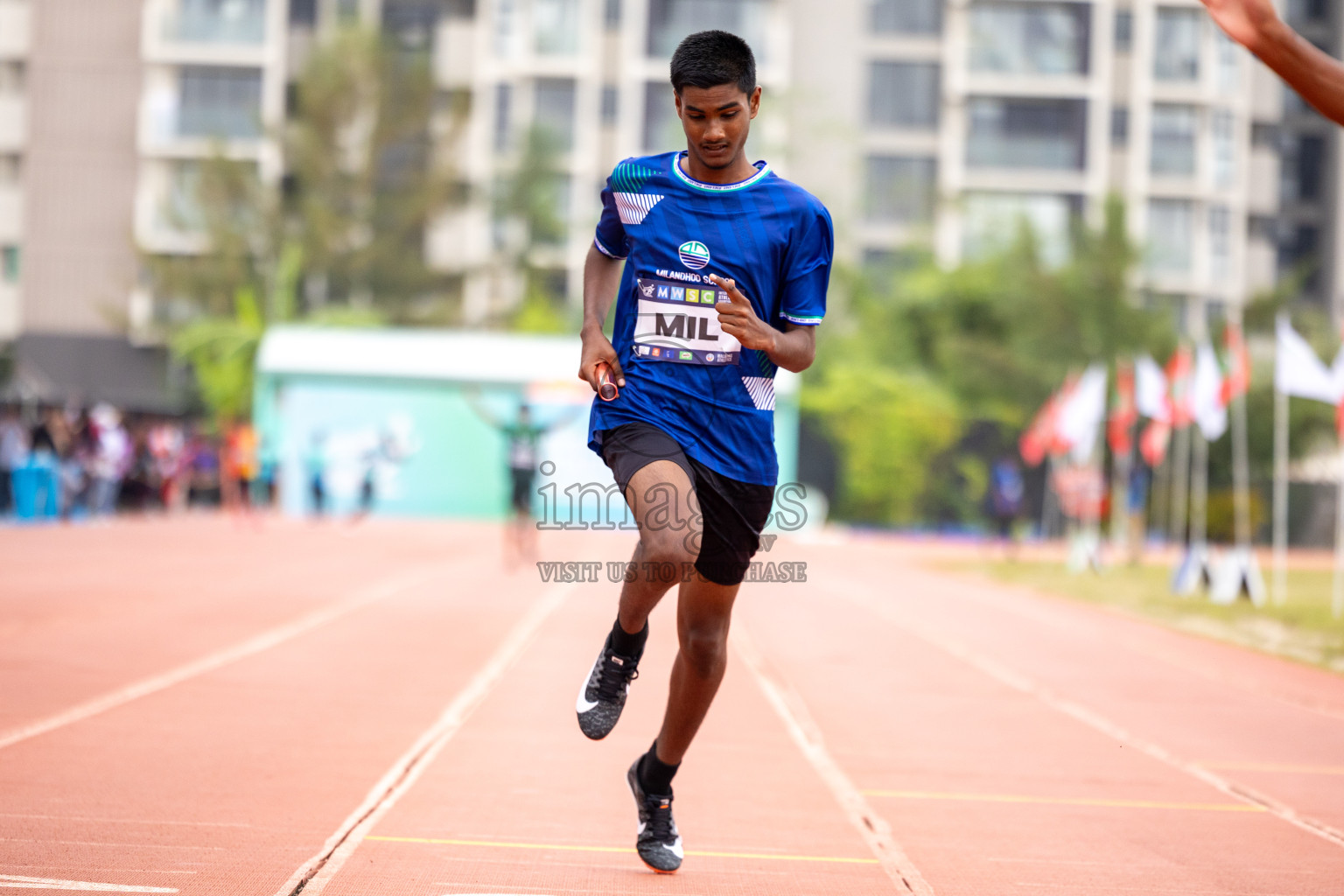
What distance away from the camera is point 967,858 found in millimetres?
4645

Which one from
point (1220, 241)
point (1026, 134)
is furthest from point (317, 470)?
point (1220, 241)

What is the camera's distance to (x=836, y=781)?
593 centimetres

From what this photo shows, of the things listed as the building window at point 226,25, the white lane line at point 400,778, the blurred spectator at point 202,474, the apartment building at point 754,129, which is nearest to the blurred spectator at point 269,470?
the blurred spectator at point 202,474

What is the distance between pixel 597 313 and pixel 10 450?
21590mm

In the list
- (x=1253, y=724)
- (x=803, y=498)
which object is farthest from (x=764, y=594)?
(x=803, y=498)

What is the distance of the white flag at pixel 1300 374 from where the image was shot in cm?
1538

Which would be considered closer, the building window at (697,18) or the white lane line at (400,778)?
the white lane line at (400,778)

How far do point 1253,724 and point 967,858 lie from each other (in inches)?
159

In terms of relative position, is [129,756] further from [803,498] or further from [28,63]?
[28,63]

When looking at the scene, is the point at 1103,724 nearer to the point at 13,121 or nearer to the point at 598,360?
the point at 598,360

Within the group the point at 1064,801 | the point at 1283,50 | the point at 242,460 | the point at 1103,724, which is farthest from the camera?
the point at 242,460

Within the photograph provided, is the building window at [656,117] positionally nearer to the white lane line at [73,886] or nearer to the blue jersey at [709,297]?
the blue jersey at [709,297]

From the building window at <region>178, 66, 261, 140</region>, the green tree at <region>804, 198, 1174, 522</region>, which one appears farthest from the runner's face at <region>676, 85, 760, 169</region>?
the building window at <region>178, 66, 261, 140</region>

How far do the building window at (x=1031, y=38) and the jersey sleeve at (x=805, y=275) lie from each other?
52946mm
